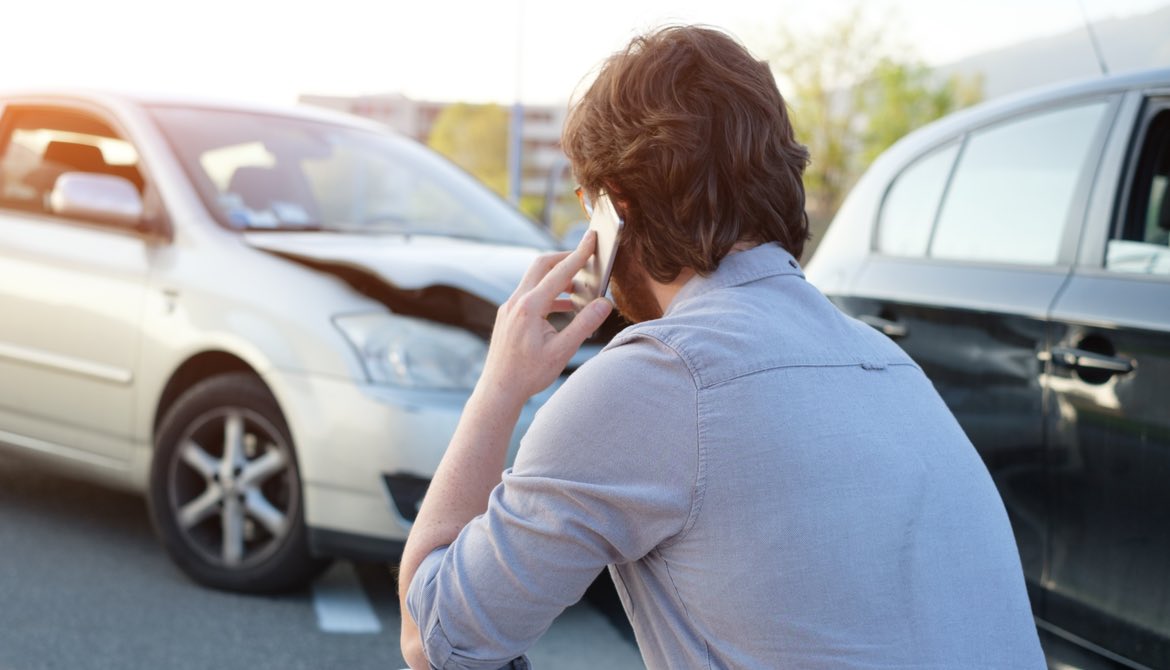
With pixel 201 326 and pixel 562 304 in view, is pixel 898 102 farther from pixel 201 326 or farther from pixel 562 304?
pixel 562 304

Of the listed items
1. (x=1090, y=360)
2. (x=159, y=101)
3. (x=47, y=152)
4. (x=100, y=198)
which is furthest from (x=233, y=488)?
(x=1090, y=360)

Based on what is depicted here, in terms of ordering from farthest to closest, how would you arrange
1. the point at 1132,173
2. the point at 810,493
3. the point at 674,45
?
the point at 1132,173 < the point at 674,45 < the point at 810,493

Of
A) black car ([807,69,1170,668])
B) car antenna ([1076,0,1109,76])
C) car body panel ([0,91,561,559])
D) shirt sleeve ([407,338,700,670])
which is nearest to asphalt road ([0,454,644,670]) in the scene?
car body panel ([0,91,561,559])

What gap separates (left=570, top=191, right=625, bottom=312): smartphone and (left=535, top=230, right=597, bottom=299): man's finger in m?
0.01

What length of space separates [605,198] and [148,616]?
2.85 meters

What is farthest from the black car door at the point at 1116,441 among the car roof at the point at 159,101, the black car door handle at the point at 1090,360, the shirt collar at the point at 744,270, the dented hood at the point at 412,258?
the car roof at the point at 159,101

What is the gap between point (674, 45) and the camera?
161 centimetres

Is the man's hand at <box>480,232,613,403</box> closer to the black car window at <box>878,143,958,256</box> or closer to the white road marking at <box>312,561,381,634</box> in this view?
the black car window at <box>878,143,958,256</box>

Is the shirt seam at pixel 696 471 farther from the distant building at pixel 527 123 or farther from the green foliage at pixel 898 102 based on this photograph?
the distant building at pixel 527 123

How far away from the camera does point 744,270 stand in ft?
5.34

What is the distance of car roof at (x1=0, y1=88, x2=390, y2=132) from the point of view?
5.09 m

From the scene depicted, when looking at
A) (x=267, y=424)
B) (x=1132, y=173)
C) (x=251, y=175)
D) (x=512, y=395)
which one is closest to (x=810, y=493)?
(x=512, y=395)

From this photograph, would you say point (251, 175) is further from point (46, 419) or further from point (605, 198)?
point (605, 198)

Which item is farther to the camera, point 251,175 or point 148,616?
point 251,175
